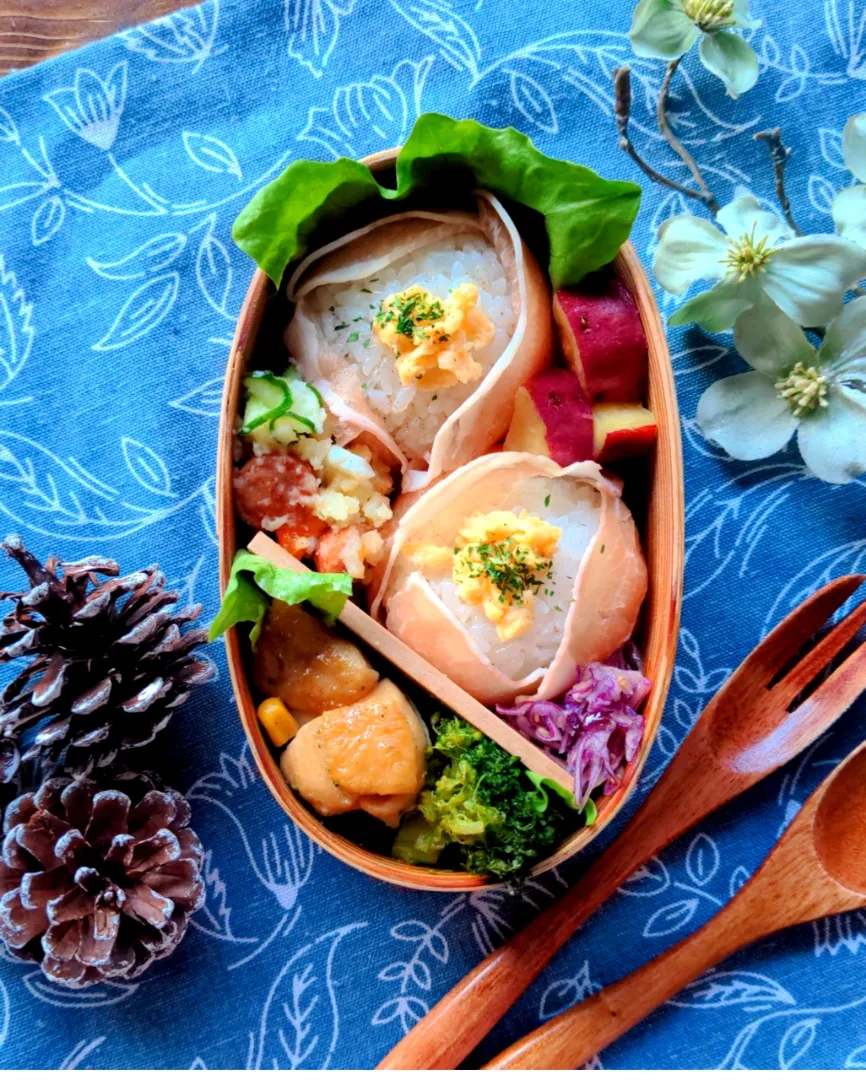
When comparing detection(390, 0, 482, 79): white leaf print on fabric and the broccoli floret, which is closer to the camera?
the broccoli floret

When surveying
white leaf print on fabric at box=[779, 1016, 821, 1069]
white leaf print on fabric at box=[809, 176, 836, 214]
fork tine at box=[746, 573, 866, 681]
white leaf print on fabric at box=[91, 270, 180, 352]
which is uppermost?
white leaf print on fabric at box=[91, 270, 180, 352]

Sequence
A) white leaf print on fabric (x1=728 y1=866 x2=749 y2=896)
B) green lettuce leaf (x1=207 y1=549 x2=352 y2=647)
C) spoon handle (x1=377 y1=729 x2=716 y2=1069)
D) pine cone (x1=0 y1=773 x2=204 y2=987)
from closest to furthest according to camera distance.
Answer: green lettuce leaf (x1=207 y1=549 x2=352 y2=647) → pine cone (x1=0 y1=773 x2=204 y2=987) → spoon handle (x1=377 y1=729 x2=716 y2=1069) → white leaf print on fabric (x1=728 y1=866 x2=749 y2=896)

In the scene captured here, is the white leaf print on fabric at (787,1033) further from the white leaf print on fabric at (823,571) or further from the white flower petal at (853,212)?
the white flower petal at (853,212)

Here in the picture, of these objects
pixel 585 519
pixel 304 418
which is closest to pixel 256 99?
pixel 304 418

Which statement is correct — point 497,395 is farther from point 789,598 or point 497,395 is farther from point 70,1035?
point 70,1035

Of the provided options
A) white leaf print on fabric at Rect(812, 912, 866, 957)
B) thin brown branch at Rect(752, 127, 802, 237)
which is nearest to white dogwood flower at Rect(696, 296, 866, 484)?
thin brown branch at Rect(752, 127, 802, 237)

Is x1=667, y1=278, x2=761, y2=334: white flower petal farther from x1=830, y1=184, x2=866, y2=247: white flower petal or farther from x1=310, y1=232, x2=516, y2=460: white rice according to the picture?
x1=310, y1=232, x2=516, y2=460: white rice

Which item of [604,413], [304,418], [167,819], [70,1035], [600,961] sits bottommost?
Result: [600,961]

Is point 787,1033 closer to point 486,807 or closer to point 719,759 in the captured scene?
point 719,759
